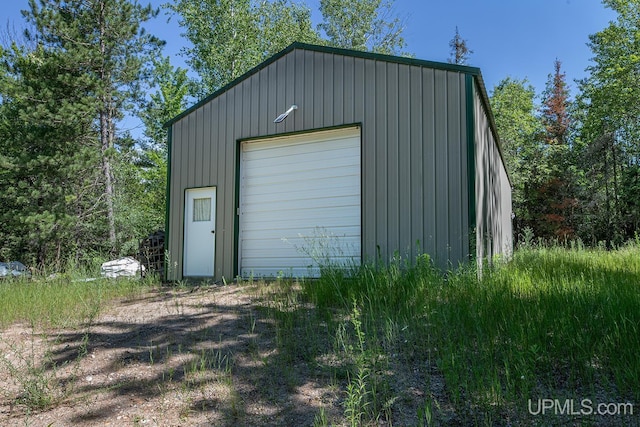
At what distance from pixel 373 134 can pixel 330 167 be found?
3.39ft

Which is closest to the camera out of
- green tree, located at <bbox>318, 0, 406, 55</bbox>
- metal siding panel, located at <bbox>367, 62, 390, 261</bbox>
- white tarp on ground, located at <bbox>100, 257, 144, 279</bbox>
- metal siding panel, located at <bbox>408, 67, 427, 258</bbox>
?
metal siding panel, located at <bbox>408, 67, 427, 258</bbox>

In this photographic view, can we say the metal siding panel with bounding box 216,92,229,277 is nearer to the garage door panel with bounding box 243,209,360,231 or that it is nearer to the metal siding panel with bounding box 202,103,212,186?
the metal siding panel with bounding box 202,103,212,186

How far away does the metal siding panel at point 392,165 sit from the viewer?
6961 mm

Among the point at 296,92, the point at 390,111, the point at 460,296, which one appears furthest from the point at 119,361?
the point at 296,92

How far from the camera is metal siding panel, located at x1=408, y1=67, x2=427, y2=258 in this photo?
6762 mm

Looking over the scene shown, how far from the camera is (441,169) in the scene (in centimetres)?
666

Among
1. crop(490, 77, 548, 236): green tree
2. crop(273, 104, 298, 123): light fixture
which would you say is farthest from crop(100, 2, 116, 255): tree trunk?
crop(490, 77, 548, 236): green tree

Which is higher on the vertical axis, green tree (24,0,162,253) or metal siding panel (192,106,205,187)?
green tree (24,0,162,253)

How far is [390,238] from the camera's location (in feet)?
23.0

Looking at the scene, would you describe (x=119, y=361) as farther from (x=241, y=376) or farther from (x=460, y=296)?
(x=460, y=296)

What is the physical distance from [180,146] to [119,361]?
21.9 ft

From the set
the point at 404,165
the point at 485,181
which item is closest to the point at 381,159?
the point at 404,165

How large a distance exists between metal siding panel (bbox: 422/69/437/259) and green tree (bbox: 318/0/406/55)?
17887 mm

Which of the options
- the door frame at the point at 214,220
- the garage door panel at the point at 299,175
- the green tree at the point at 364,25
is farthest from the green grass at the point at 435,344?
the green tree at the point at 364,25
